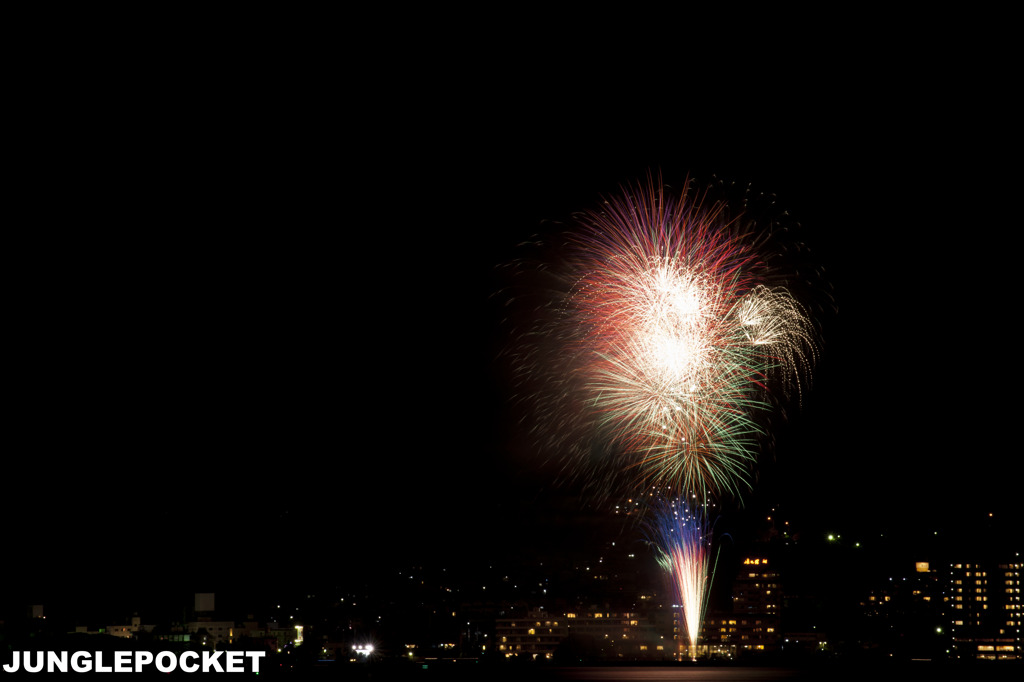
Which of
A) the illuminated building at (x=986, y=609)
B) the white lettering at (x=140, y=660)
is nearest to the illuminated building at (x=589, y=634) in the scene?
the illuminated building at (x=986, y=609)

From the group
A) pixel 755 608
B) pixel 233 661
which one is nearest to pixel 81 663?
pixel 233 661

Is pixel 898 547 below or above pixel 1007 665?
above

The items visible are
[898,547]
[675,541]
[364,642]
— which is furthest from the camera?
[364,642]

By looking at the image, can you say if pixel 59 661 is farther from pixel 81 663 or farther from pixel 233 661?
pixel 81 663

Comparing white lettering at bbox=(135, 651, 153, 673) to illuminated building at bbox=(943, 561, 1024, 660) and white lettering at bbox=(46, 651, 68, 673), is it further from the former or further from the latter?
illuminated building at bbox=(943, 561, 1024, 660)

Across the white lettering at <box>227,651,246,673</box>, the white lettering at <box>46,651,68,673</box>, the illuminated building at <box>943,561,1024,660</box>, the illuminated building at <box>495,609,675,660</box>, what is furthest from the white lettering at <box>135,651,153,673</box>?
the illuminated building at <box>943,561,1024,660</box>

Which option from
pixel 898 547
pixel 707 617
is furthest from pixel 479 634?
pixel 898 547

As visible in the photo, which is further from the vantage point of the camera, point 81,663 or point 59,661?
point 81,663

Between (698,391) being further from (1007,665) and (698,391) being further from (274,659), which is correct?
(1007,665)
